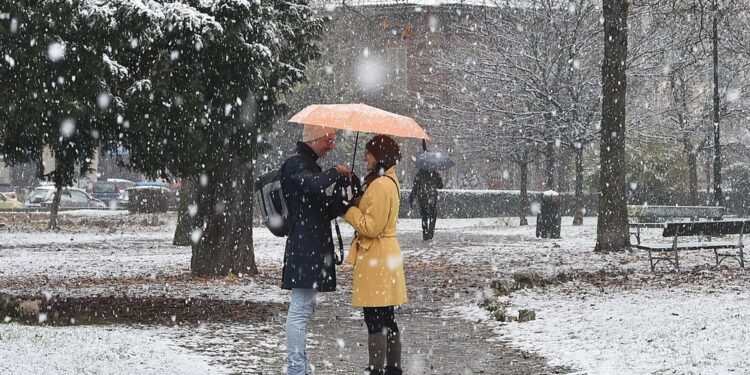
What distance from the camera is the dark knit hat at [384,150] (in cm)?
662

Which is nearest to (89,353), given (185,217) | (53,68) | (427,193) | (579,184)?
(53,68)

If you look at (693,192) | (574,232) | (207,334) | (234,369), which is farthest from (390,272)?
(693,192)

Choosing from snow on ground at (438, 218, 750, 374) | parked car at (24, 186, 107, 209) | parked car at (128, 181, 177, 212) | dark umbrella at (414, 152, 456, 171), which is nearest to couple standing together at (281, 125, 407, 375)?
snow on ground at (438, 218, 750, 374)

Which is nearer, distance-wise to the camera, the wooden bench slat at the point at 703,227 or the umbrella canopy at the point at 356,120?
the umbrella canopy at the point at 356,120

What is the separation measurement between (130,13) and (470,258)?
1062 centimetres

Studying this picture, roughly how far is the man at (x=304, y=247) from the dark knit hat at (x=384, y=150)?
257mm

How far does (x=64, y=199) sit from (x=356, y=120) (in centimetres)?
4191

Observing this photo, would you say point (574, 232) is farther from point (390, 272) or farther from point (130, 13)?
point (390, 272)

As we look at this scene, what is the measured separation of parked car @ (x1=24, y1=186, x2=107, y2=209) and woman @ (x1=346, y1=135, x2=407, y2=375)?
39689 mm

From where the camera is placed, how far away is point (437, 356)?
342 inches

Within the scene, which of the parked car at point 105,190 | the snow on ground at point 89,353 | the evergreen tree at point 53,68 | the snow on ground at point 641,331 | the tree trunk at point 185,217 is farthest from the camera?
the parked car at point 105,190

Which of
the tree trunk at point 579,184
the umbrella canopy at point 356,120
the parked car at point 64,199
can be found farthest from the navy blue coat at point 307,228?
the parked car at point 64,199

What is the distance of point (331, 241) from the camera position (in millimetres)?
6582

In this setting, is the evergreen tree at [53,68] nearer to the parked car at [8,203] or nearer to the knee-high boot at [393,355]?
the knee-high boot at [393,355]
